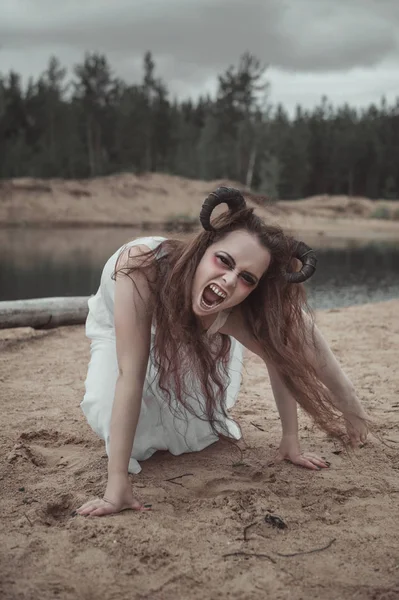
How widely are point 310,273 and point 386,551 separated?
3.38ft

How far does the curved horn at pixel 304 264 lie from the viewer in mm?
2443

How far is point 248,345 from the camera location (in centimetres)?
283

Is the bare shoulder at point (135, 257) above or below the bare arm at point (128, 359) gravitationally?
above

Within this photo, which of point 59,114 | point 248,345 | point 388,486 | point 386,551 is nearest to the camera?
point 386,551

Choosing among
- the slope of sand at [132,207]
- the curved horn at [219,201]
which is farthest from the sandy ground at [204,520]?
the slope of sand at [132,207]

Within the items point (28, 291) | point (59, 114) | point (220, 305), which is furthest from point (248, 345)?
point (59, 114)

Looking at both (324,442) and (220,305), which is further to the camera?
(324,442)

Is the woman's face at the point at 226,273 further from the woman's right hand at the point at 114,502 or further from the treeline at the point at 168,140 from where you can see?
the treeline at the point at 168,140

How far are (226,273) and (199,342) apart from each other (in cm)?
44

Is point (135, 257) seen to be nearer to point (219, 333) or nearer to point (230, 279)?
point (230, 279)

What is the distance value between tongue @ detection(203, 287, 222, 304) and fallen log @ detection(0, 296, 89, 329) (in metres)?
3.29

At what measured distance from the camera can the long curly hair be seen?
8.09ft

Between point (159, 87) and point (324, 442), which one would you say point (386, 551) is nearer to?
point (324, 442)

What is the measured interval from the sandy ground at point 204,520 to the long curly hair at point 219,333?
11.9 inches
